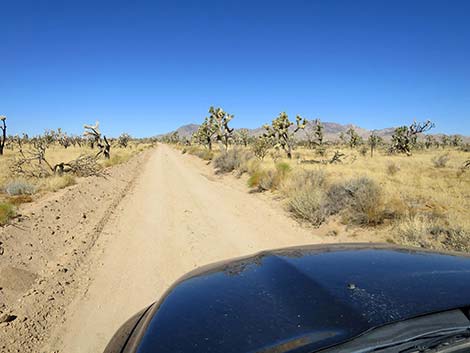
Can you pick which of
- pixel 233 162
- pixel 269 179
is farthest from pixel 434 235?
pixel 233 162

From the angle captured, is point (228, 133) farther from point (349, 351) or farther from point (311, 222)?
point (349, 351)

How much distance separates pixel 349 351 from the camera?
4.63 ft

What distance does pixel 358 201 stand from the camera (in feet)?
30.9

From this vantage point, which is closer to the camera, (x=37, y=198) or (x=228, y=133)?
(x=37, y=198)

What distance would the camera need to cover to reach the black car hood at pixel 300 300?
5.19 ft

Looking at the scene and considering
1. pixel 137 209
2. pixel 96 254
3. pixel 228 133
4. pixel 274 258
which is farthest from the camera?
pixel 228 133

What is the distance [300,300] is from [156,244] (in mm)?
6064

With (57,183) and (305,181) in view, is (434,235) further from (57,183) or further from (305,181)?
(57,183)

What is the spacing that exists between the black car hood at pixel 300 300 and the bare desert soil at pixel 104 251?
2.47 meters

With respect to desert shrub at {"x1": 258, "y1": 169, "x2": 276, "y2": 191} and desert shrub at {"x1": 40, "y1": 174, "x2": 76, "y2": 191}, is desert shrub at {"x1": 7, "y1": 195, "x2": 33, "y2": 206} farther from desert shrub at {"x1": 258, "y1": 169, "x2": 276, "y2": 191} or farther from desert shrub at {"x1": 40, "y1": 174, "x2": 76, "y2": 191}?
desert shrub at {"x1": 258, "y1": 169, "x2": 276, "y2": 191}

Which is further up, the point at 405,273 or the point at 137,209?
the point at 405,273

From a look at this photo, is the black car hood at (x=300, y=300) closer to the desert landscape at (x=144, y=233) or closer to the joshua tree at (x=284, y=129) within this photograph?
the desert landscape at (x=144, y=233)

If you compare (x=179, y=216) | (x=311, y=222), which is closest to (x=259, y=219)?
(x=311, y=222)

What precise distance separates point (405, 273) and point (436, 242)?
18.4ft
